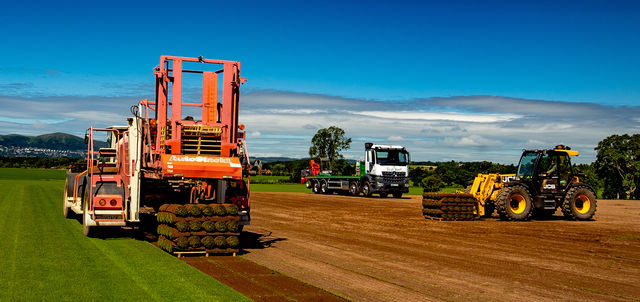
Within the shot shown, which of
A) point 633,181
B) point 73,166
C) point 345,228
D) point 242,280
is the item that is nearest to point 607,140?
point 633,181

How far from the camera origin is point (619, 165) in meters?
64.6

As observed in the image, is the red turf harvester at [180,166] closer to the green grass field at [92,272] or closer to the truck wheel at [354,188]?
the green grass field at [92,272]

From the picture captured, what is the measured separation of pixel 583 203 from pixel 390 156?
51.8 ft

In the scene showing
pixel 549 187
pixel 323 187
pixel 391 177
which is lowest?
pixel 323 187

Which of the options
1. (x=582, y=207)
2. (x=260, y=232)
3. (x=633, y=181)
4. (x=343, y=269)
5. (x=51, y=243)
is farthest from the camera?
(x=633, y=181)

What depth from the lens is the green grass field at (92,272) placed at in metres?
8.79

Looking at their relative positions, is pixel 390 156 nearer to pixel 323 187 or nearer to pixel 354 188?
pixel 354 188

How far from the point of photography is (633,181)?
62.6m

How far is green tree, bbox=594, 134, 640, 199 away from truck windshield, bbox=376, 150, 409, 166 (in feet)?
→ 114

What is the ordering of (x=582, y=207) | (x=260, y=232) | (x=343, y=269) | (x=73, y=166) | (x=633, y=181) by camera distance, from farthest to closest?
(x=633, y=181) → (x=582, y=207) → (x=73, y=166) → (x=260, y=232) → (x=343, y=269)

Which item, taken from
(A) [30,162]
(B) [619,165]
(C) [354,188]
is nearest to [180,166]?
(C) [354,188]

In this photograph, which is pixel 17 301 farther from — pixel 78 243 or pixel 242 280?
pixel 78 243

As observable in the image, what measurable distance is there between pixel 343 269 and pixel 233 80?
219 inches

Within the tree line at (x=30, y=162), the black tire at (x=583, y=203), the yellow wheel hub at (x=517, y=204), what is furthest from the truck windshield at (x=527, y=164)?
the tree line at (x=30, y=162)
